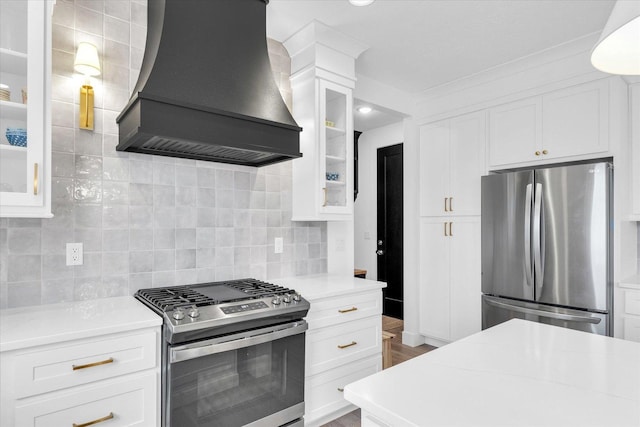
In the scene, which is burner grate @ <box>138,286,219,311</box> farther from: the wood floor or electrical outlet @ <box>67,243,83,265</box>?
the wood floor

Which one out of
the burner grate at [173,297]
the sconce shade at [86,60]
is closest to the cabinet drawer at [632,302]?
the burner grate at [173,297]

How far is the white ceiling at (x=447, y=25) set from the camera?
230 centimetres

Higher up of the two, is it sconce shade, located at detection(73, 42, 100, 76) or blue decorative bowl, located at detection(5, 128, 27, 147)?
sconce shade, located at detection(73, 42, 100, 76)

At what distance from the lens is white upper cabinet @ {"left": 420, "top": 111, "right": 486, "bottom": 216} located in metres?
3.40

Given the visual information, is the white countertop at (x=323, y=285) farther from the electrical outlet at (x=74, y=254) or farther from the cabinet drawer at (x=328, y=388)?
the electrical outlet at (x=74, y=254)

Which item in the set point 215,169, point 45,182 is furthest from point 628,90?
point 45,182

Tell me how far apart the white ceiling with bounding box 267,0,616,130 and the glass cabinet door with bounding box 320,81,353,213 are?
481mm

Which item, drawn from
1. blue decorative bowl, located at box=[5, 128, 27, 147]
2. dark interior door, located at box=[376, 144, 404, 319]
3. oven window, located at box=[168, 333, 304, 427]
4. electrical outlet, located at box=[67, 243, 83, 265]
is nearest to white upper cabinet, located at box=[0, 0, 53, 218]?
blue decorative bowl, located at box=[5, 128, 27, 147]

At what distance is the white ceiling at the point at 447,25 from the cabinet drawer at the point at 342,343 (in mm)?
2047

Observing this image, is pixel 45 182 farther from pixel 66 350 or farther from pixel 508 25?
pixel 508 25

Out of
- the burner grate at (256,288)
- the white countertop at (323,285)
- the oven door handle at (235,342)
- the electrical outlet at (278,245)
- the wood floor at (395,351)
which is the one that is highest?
the electrical outlet at (278,245)

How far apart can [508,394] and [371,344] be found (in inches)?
68.0

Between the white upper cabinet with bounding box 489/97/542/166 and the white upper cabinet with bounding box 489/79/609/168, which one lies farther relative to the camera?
the white upper cabinet with bounding box 489/97/542/166

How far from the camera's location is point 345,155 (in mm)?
2797
